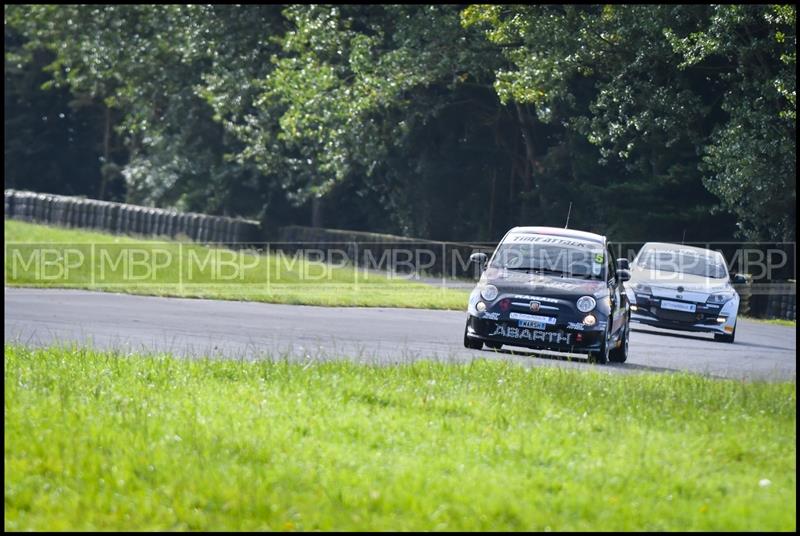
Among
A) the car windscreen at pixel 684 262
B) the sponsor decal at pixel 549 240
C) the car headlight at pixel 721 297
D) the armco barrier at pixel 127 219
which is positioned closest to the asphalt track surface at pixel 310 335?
the car headlight at pixel 721 297

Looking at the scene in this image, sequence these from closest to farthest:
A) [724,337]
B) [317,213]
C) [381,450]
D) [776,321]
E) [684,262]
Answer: [381,450] < [724,337] < [684,262] < [776,321] < [317,213]

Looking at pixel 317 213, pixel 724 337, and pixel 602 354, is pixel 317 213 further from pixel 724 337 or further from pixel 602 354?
pixel 602 354

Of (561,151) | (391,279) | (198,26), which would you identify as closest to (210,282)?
(391,279)

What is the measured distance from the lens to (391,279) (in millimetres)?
32438

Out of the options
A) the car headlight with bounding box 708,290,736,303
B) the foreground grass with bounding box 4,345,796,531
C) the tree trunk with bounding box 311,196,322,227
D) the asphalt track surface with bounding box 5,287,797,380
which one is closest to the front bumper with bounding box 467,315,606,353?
the asphalt track surface with bounding box 5,287,797,380

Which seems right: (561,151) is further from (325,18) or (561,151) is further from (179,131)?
(179,131)

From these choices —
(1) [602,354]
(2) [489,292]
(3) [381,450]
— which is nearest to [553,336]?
(1) [602,354]

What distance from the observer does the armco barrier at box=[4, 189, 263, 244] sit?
44.0m

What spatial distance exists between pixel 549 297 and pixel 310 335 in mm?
4382

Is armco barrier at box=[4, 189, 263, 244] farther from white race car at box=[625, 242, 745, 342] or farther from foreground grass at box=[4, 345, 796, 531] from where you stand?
foreground grass at box=[4, 345, 796, 531]

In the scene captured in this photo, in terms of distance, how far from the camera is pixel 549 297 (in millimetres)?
17312

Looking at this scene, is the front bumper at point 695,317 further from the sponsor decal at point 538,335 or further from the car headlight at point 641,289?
the sponsor decal at point 538,335

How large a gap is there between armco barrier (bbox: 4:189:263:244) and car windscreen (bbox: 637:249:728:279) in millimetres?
21437

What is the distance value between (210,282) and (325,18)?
14.5 metres
